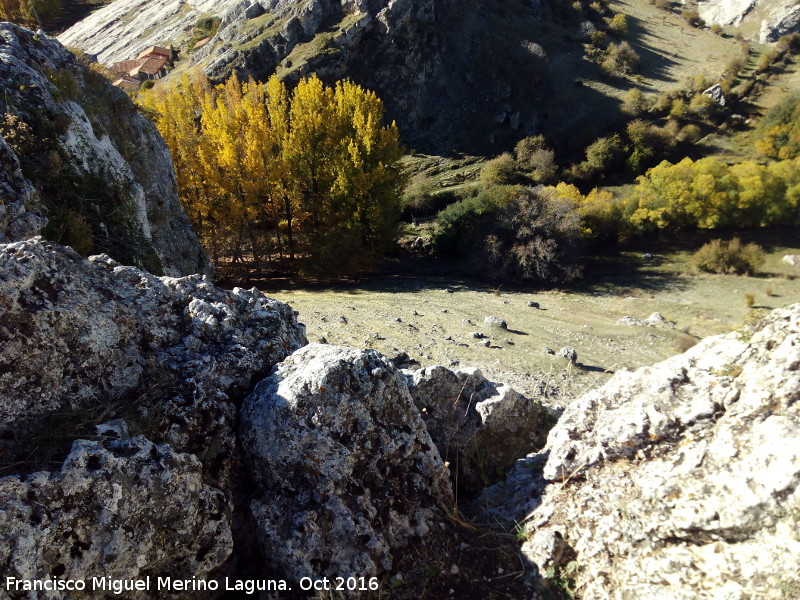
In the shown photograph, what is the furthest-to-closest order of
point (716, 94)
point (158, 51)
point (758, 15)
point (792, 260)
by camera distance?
point (758, 15) < point (158, 51) < point (716, 94) < point (792, 260)

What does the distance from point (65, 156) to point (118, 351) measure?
26.3ft

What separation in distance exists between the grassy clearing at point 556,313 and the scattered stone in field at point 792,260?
0.52 meters

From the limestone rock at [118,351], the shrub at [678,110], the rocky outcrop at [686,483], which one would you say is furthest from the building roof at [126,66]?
the rocky outcrop at [686,483]

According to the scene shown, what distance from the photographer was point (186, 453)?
11.7 ft

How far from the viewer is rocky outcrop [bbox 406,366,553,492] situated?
16.5ft

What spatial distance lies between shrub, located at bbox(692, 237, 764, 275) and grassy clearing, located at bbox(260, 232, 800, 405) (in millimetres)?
807

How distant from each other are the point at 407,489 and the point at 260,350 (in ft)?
6.62

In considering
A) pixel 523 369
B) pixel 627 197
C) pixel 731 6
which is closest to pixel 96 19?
pixel 627 197

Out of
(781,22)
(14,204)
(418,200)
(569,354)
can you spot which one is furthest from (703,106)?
(14,204)

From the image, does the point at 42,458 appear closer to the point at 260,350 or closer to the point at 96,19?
the point at 260,350

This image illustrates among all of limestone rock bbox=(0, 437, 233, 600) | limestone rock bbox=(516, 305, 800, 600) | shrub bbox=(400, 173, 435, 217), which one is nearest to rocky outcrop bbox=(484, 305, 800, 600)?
limestone rock bbox=(516, 305, 800, 600)

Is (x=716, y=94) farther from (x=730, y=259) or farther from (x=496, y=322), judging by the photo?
(x=496, y=322)

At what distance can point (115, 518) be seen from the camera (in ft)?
10.2

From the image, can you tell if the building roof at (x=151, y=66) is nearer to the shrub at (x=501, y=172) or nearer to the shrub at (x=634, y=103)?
the shrub at (x=501, y=172)
